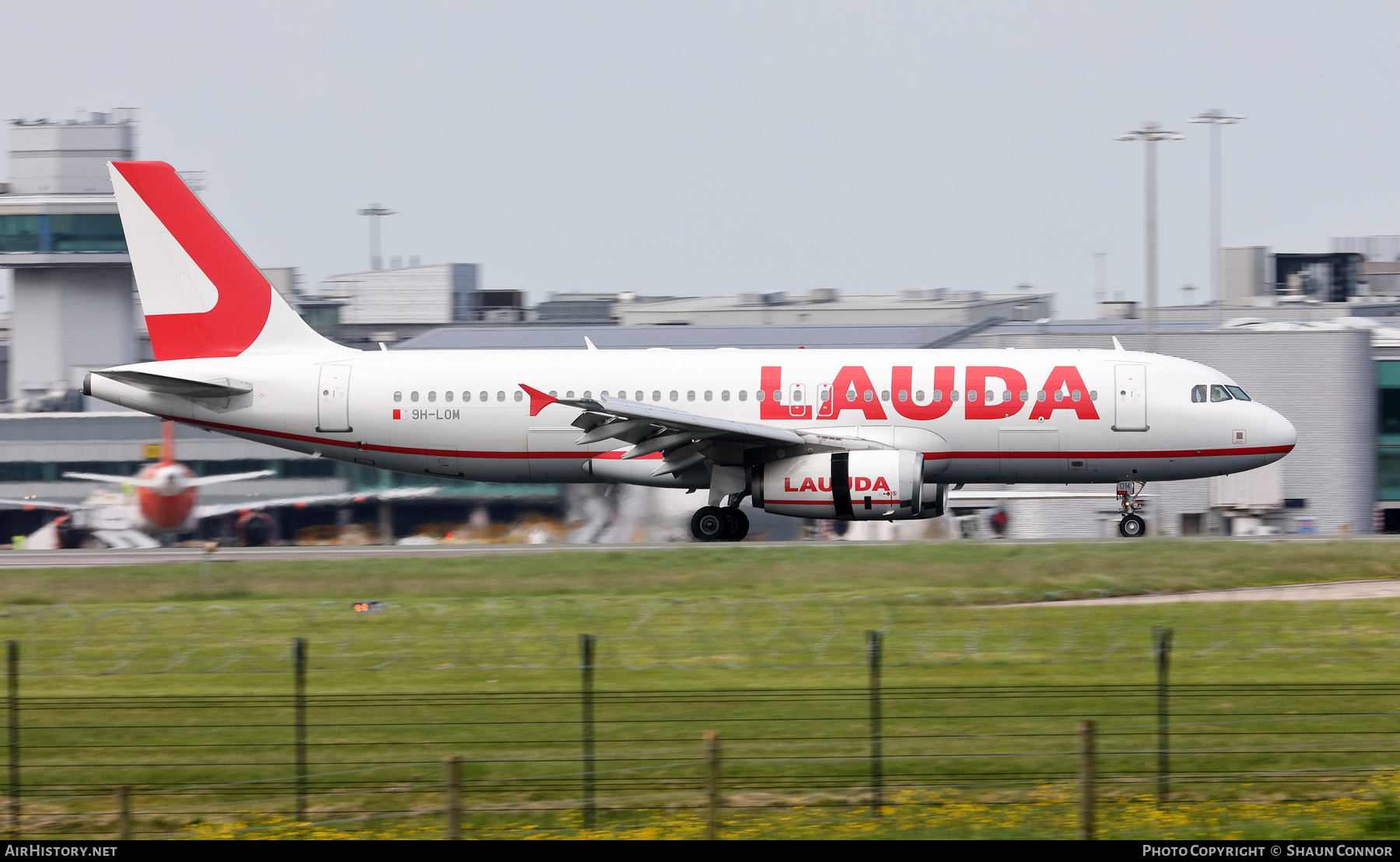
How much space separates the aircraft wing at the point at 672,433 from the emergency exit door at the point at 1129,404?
177 inches

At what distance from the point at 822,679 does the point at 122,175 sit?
→ 21632mm

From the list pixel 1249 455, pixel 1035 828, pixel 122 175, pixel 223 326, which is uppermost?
pixel 122 175

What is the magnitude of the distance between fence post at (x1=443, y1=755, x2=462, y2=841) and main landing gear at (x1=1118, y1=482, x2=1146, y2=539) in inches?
835

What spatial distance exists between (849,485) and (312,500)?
16535 mm

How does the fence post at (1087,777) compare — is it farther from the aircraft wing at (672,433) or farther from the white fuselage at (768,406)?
the white fuselage at (768,406)

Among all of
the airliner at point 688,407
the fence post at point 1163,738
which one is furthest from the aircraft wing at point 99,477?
the fence post at point 1163,738

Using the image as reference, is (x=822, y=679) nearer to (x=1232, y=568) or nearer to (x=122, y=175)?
(x=1232, y=568)

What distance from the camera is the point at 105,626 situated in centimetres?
1952

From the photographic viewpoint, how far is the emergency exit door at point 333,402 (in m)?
29.7

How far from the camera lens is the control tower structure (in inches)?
2298

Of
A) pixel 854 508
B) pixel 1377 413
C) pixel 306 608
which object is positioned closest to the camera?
pixel 306 608

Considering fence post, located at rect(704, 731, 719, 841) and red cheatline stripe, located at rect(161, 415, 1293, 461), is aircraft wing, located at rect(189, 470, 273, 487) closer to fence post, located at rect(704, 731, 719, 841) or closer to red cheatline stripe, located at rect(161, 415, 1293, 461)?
red cheatline stripe, located at rect(161, 415, 1293, 461)

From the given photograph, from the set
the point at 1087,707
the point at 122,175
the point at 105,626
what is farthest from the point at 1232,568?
the point at 122,175

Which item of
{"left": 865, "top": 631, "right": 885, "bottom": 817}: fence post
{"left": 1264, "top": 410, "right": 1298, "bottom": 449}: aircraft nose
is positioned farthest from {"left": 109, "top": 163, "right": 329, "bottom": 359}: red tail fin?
{"left": 865, "top": 631, "right": 885, "bottom": 817}: fence post
